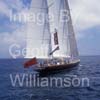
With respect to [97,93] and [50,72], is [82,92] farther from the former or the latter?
[50,72]

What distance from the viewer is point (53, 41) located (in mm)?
71188

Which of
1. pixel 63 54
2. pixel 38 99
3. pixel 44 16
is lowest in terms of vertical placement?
pixel 38 99

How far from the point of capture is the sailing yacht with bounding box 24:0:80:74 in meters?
63.3

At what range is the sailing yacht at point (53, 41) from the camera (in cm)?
6331

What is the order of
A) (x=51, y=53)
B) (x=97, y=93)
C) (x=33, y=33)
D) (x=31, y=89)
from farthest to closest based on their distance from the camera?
(x=51, y=53) < (x=33, y=33) < (x=31, y=89) < (x=97, y=93)

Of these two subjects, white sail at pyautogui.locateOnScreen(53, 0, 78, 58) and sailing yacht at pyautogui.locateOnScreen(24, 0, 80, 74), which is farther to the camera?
white sail at pyautogui.locateOnScreen(53, 0, 78, 58)

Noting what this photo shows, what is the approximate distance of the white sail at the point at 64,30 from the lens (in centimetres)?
7706

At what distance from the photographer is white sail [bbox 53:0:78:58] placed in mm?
77062

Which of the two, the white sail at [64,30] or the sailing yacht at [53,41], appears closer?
the sailing yacht at [53,41]

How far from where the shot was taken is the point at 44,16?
65.7 meters

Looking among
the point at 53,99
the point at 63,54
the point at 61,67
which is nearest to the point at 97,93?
the point at 53,99

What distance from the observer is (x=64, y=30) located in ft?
259

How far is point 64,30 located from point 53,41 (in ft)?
28.9

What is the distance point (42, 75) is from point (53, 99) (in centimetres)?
2263
